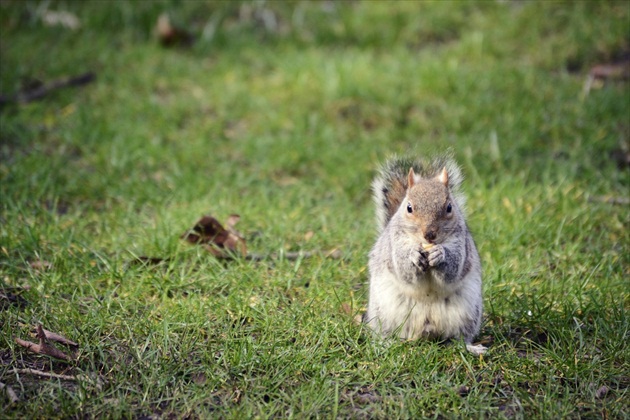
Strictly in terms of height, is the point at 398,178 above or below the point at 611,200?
above

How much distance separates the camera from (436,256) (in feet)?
8.89

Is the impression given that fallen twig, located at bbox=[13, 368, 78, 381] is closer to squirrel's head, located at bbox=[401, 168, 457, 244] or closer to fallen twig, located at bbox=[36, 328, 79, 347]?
fallen twig, located at bbox=[36, 328, 79, 347]

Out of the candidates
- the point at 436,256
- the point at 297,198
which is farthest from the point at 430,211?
the point at 297,198

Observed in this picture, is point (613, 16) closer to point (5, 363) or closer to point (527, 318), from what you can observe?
point (527, 318)

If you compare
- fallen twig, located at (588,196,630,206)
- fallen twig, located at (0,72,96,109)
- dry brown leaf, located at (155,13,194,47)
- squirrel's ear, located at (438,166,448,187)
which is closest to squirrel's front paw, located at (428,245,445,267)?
squirrel's ear, located at (438,166,448,187)

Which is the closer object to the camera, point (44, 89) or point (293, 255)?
point (293, 255)

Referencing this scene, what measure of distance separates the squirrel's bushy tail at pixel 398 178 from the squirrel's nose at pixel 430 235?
0.38 m

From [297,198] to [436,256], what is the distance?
191 centimetres

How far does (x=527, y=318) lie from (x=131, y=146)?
290 centimetres

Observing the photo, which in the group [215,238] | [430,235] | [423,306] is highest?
[430,235]

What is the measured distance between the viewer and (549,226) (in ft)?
13.1

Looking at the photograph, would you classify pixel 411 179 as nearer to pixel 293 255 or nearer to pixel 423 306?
pixel 423 306

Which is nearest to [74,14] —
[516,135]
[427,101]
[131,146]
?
[131,146]

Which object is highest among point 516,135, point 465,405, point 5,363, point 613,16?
point 613,16
